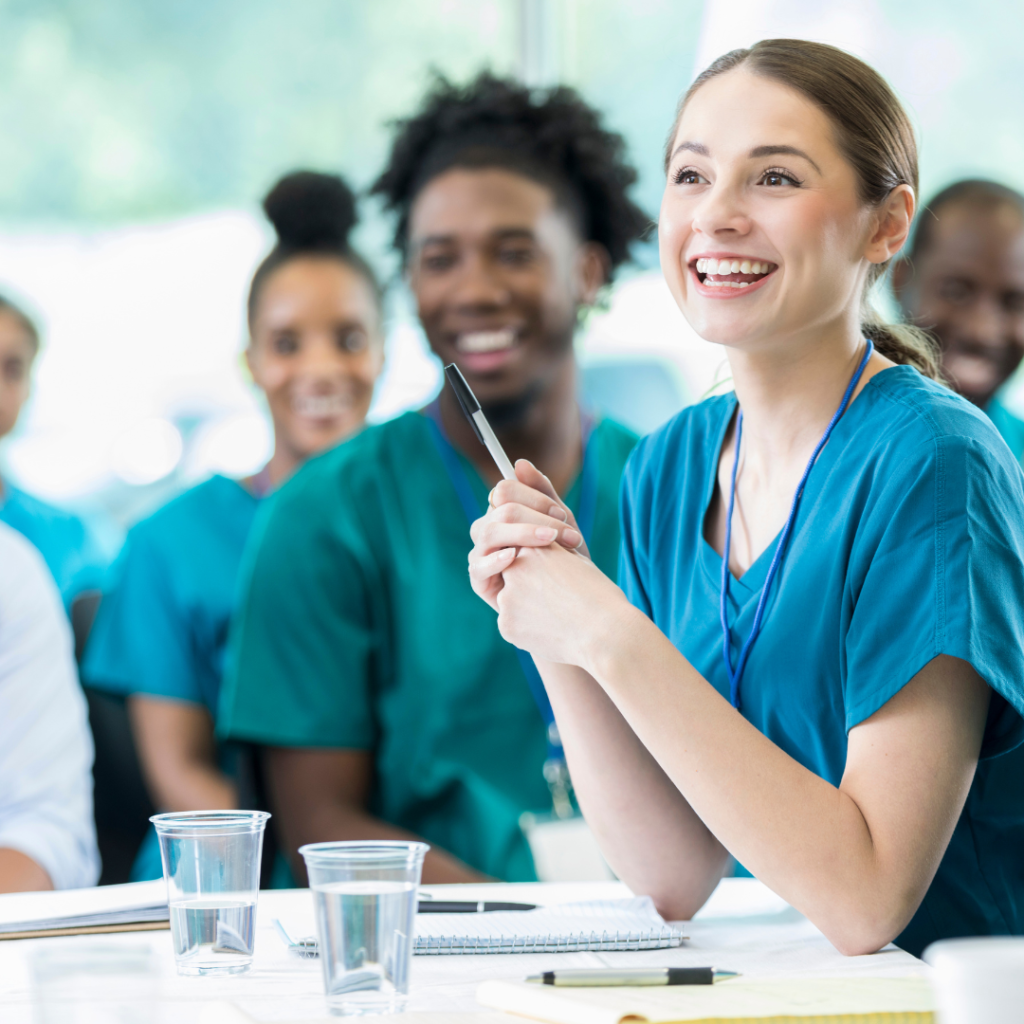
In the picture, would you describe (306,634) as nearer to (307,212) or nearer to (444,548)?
(444,548)

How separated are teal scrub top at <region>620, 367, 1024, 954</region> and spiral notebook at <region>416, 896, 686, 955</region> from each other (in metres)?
0.19

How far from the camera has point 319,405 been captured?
7.56ft

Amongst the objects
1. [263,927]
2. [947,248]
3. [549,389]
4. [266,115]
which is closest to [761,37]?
[263,927]

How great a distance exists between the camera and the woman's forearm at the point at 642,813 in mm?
Result: 994

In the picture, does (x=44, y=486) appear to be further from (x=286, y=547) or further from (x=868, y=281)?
(x=868, y=281)

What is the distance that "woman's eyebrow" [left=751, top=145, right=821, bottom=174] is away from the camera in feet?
3.14

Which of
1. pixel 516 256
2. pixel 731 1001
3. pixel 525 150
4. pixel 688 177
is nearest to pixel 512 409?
pixel 516 256

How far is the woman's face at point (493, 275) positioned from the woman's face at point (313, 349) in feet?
1.26

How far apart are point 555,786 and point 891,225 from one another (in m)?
0.97

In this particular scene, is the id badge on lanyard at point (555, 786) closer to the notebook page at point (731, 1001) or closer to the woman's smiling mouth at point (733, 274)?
the woman's smiling mouth at point (733, 274)

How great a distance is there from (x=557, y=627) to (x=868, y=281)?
43 centimetres

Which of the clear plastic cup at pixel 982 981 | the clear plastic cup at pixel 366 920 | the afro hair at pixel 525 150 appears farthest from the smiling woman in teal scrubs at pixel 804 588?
the afro hair at pixel 525 150

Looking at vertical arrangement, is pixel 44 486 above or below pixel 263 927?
above

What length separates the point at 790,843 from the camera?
Result: 0.82 m
